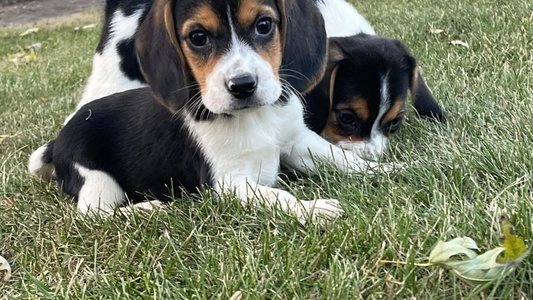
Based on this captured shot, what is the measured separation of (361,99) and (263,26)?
1009mm

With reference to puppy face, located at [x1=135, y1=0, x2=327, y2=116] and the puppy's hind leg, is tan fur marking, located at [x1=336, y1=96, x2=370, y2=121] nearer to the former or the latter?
puppy face, located at [x1=135, y1=0, x2=327, y2=116]

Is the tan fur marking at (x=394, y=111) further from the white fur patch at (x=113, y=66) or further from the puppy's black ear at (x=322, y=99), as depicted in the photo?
the white fur patch at (x=113, y=66)

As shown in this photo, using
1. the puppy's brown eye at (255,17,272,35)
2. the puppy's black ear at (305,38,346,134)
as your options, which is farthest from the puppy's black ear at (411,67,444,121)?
the puppy's brown eye at (255,17,272,35)

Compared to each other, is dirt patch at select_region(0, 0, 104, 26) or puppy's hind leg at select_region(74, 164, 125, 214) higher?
puppy's hind leg at select_region(74, 164, 125, 214)

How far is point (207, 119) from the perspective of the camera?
3.26 meters

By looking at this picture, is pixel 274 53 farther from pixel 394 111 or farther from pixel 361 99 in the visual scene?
pixel 394 111

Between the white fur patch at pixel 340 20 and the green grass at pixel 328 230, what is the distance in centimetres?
79

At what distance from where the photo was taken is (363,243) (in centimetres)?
234

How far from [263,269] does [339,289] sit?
332 millimetres

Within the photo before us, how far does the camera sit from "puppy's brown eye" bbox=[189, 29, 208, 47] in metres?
2.90

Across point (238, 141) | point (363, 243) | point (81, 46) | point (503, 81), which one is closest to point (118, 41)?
point (238, 141)

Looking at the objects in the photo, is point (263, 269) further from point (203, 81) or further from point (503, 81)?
point (503, 81)

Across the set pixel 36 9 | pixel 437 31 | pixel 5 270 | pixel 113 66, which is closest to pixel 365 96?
pixel 113 66

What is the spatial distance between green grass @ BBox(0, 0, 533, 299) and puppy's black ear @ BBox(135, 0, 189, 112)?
1.68 feet
